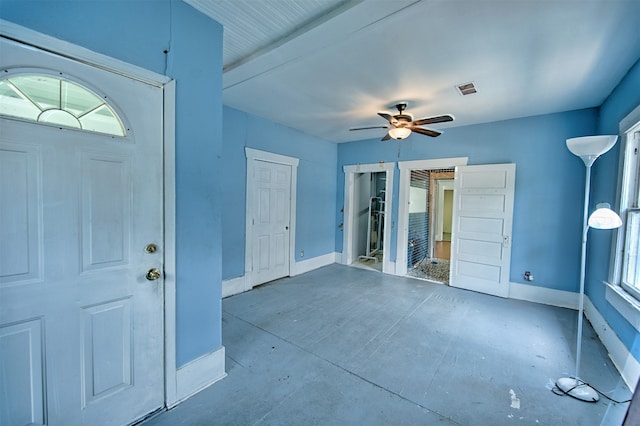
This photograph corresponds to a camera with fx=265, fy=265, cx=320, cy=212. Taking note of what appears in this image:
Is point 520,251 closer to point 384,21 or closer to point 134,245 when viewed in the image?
point 384,21

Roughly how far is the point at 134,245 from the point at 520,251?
452 cm

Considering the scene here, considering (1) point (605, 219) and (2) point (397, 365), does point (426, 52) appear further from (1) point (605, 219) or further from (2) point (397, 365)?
(2) point (397, 365)

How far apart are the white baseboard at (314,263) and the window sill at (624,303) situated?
382 centimetres

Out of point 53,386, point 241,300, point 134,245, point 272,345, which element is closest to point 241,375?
point 272,345

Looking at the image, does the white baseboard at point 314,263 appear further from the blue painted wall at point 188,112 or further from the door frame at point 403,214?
the blue painted wall at point 188,112

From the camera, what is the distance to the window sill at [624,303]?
192cm

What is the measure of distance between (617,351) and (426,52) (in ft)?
9.68

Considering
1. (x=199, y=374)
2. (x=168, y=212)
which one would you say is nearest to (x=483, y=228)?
(x=199, y=374)

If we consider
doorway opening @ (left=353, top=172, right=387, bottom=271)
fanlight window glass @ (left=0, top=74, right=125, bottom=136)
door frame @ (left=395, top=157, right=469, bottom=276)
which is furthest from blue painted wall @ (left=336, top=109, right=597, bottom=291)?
fanlight window glass @ (left=0, top=74, right=125, bottom=136)

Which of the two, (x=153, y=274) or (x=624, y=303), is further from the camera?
(x=624, y=303)

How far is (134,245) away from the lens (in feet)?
5.03

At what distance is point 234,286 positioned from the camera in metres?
3.72

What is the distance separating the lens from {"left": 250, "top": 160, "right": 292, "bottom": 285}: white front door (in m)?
4.03

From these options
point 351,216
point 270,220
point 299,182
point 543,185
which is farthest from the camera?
point 351,216
